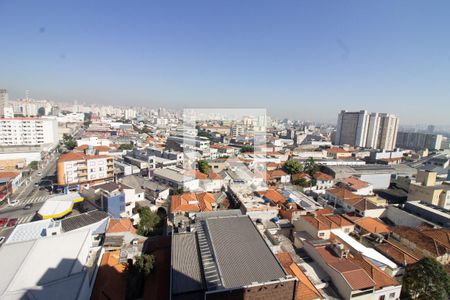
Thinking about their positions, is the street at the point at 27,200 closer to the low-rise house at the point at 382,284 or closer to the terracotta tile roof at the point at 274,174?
the low-rise house at the point at 382,284

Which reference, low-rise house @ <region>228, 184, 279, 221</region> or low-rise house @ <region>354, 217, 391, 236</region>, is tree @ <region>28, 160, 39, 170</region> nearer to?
low-rise house @ <region>228, 184, 279, 221</region>

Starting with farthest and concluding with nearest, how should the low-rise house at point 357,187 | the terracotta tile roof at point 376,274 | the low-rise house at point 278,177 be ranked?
1. the low-rise house at point 278,177
2. the low-rise house at point 357,187
3. the terracotta tile roof at point 376,274

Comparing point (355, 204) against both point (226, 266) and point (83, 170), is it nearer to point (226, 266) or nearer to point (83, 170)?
point (226, 266)

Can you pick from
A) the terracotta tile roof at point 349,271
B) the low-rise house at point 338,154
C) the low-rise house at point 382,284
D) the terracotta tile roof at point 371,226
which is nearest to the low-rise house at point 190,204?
the terracotta tile roof at point 349,271

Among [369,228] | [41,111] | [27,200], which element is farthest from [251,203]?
[41,111]

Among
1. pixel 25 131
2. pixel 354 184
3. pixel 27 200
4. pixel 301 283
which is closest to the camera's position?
pixel 301 283

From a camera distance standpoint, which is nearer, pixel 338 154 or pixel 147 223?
pixel 147 223
